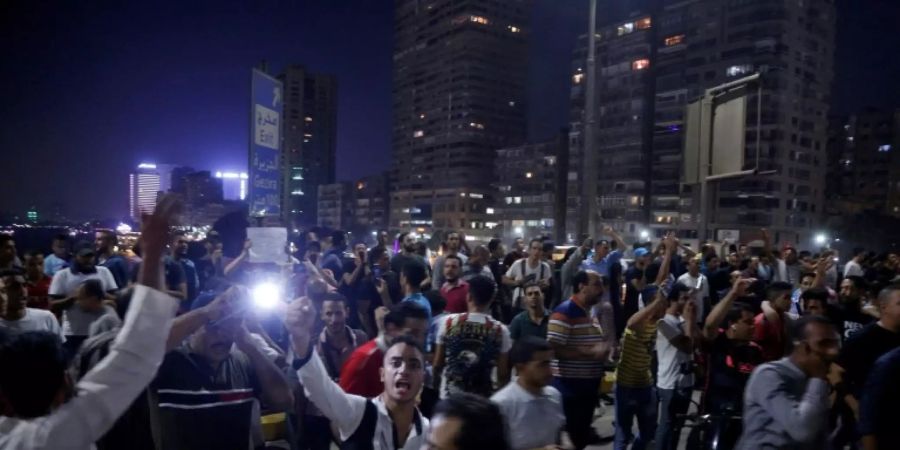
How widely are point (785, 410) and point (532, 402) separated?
1505 mm

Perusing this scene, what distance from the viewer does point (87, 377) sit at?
2.09m


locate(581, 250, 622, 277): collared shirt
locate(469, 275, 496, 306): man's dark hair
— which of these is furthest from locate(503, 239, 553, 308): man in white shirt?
locate(469, 275, 496, 306): man's dark hair

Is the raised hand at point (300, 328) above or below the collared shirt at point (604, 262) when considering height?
above

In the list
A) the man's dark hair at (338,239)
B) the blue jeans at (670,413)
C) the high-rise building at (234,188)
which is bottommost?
the blue jeans at (670,413)

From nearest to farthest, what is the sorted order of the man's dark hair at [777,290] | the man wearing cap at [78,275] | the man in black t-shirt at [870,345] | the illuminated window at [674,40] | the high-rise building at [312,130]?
the man in black t-shirt at [870,345] < the man's dark hair at [777,290] < the man wearing cap at [78,275] < the illuminated window at [674,40] < the high-rise building at [312,130]

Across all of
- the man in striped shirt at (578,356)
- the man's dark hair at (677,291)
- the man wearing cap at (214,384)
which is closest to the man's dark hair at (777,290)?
the man's dark hair at (677,291)

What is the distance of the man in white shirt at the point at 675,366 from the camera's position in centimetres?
551

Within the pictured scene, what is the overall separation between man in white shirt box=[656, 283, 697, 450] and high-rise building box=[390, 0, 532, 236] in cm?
10658

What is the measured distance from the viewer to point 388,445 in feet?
9.52

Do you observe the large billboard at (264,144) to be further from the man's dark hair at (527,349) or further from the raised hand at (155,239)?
the raised hand at (155,239)

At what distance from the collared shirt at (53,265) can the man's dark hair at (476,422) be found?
27.8 ft

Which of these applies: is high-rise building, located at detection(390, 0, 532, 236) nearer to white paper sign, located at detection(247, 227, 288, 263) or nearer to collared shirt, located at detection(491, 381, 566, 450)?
white paper sign, located at detection(247, 227, 288, 263)

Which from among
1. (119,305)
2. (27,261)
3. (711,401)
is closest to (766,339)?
(711,401)

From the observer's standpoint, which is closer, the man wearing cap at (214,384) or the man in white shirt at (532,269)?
the man wearing cap at (214,384)
